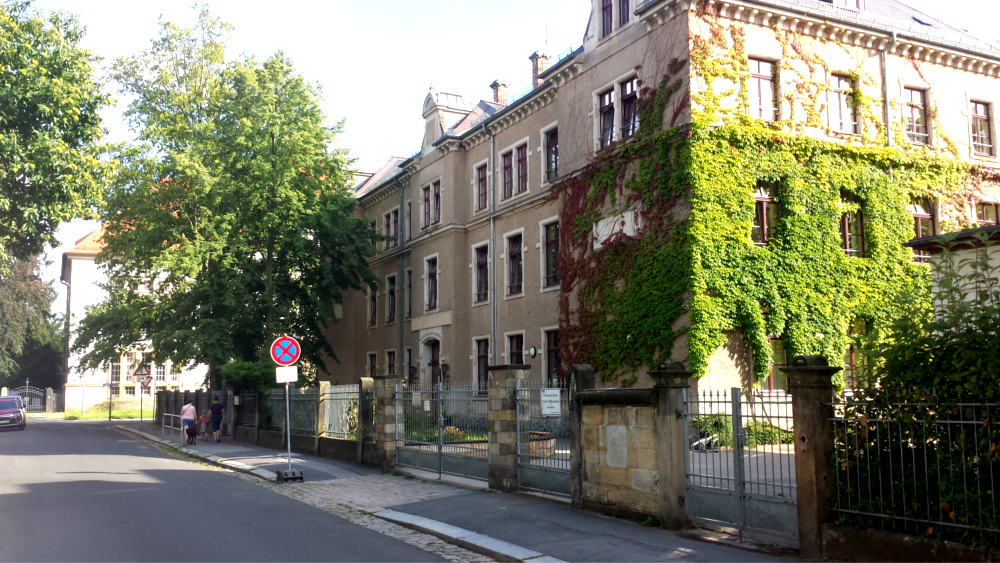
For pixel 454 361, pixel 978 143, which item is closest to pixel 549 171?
pixel 454 361

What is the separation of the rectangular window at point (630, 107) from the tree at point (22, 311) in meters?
55.7

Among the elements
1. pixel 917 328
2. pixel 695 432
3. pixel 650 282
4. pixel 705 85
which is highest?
pixel 705 85

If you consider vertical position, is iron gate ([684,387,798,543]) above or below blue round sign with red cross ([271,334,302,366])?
below

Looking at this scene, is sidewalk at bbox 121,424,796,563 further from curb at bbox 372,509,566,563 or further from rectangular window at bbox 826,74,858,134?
rectangular window at bbox 826,74,858,134

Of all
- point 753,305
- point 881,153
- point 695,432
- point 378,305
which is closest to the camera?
point 695,432

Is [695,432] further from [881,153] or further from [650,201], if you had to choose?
[881,153]

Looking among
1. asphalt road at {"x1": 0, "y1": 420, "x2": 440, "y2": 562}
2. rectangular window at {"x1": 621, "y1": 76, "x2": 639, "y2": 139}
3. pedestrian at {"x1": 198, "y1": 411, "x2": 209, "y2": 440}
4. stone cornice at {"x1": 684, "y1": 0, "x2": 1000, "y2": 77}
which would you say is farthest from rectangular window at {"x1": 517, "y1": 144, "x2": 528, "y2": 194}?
asphalt road at {"x1": 0, "y1": 420, "x2": 440, "y2": 562}

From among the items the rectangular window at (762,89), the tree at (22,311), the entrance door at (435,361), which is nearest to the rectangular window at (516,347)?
the entrance door at (435,361)

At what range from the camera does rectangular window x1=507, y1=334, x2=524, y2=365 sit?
2829cm

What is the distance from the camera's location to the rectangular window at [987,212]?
24594mm

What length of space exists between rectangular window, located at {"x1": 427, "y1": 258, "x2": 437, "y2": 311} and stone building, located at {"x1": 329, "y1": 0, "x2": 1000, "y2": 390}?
723 centimetres

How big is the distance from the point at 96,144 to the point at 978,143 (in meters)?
28.5

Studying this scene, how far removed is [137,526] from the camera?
34.2 feet

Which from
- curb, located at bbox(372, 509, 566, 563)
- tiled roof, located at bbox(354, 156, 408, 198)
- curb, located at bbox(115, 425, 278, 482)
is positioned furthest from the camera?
tiled roof, located at bbox(354, 156, 408, 198)
